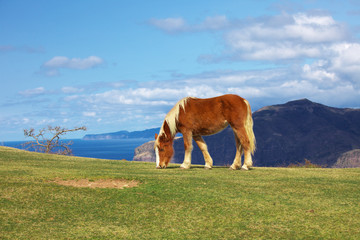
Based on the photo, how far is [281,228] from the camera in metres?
7.84

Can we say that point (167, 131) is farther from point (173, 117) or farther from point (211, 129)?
point (211, 129)

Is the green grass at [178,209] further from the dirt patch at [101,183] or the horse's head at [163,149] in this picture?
the horse's head at [163,149]


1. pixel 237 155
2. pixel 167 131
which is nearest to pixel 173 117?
pixel 167 131

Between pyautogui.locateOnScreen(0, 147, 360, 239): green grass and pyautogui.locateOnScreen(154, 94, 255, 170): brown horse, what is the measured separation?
9.43 feet

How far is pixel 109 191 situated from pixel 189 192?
2173mm

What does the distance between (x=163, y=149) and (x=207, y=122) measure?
2.16m

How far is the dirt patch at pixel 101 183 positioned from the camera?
10798 millimetres

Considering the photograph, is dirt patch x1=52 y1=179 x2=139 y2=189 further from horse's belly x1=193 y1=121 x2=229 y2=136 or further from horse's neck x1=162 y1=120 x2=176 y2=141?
horse's belly x1=193 y1=121 x2=229 y2=136

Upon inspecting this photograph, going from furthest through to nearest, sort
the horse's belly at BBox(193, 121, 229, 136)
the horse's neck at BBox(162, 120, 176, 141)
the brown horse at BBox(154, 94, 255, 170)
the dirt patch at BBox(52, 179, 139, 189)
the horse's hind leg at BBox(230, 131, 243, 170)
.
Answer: the horse's neck at BBox(162, 120, 176, 141) < the horse's hind leg at BBox(230, 131, 243, 170) < the horse's belly at BBox(193, 121, 229, 136) < the brown horse at BBox(154, 94, 255, 170) < the dirt patch at BBox(52, 179, 139, 189)

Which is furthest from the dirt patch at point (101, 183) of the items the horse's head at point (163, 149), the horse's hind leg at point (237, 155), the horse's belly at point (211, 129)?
the horse's hind leg at point (237, 155)

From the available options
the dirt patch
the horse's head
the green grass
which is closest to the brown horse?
the horse's head

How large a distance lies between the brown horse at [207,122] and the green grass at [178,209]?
113 inches

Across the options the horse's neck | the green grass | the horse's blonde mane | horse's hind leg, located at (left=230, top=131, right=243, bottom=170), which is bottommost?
the green grass

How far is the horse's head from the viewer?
603 inches
